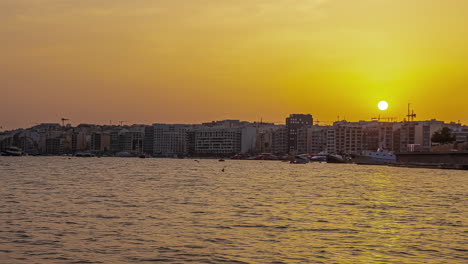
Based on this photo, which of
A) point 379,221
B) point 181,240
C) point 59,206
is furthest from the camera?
point 59,206

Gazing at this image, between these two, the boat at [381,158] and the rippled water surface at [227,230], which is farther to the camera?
the boat at [381,158]

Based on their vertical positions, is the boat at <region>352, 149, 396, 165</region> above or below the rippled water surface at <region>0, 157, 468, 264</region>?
above

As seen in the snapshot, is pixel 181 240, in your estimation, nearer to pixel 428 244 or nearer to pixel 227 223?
pixel 227 223

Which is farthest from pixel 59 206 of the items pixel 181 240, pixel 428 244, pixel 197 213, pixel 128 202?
pixel 428 244

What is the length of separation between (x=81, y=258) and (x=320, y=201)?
24.2 metres

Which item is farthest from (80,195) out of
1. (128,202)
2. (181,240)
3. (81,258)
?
(81,258)

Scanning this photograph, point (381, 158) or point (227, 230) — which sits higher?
point (381, 158)

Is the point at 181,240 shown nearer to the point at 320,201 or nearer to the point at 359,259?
the point at 359,259

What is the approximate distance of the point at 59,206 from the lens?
121 ft

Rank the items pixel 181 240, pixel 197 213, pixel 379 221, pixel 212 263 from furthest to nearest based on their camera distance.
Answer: pixel 197 213 → pixel 379 221 → pixel 181 240 → pixel 212 263

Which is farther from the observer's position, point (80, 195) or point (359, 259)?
point (80, 195)

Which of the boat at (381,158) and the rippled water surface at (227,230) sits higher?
the boat at (381,158)

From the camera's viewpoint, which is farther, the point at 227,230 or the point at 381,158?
the point at 381,158

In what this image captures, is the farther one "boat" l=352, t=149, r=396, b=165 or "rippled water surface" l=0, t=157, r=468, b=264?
"boat" l=352, t=149, r=396, b=165
